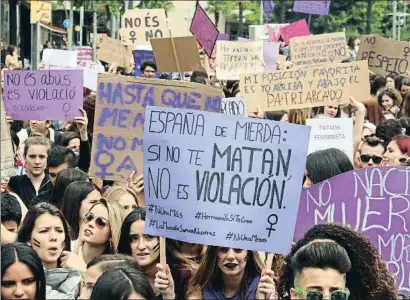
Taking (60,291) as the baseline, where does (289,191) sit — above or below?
above

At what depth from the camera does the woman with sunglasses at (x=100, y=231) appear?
732cm

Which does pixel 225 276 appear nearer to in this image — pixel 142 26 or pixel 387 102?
pixel 387 102

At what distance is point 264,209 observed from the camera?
5961mm

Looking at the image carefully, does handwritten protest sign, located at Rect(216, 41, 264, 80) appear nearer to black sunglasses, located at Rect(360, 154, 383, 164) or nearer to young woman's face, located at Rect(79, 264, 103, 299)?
black sunglasses, located at Rect(360, 154, 383, 164)

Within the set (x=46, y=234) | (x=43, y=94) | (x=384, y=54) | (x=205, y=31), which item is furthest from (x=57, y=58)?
→ (x=46, y=234)

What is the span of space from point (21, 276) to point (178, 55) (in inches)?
403

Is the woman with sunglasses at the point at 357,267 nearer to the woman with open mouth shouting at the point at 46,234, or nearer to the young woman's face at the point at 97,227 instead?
the woman with open mouth shouting at the point at 46,234

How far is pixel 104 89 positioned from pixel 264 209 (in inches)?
142

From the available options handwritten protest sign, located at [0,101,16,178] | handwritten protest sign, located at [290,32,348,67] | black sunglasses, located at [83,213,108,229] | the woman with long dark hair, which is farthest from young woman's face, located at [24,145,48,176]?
handwritten protest sign, located at [290,32,348,67]

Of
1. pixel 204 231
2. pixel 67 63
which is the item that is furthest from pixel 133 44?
pixel 204 231

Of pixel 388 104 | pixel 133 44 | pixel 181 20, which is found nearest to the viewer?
pixel 388 104

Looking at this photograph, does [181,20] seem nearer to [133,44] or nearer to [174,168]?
[133,44]

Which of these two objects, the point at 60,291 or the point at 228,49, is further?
the point at 228,49

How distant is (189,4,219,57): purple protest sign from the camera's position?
60.8 feet
